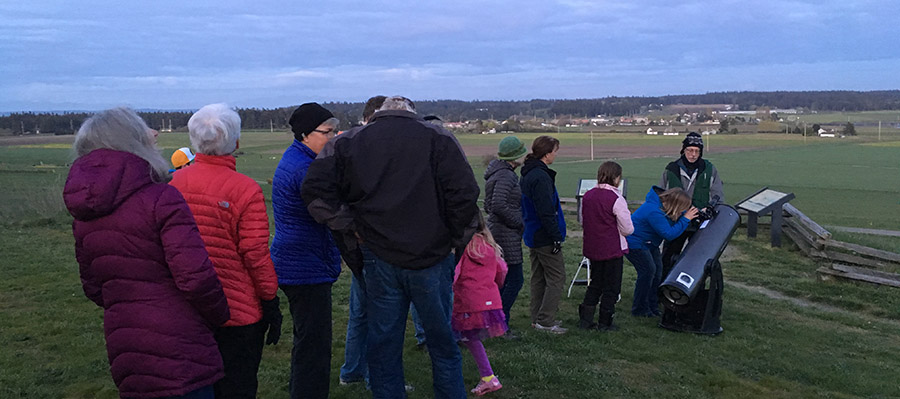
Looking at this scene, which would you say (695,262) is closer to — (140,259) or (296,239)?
(296,239)

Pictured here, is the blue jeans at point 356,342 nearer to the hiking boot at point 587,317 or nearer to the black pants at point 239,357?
the black pants at point 239,357

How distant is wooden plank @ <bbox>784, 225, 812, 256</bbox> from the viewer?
12.8 metres

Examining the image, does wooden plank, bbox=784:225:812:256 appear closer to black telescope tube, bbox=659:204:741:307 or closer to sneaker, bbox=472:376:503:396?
black telescope tube, bbox=659:204:741:307

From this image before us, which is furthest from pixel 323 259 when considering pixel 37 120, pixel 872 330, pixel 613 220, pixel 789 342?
pixel 37 120

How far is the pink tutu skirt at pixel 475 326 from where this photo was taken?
5.12 metres

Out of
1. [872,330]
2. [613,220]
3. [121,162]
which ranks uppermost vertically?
[121,162]

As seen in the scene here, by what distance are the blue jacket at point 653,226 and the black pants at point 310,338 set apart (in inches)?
155

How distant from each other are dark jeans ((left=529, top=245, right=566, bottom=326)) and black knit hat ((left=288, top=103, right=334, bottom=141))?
2915 millimetres

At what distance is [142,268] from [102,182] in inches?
15.7

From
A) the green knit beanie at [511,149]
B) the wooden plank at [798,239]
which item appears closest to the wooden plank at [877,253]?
the wooden plank at [798,239]

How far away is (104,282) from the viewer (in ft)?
10.2

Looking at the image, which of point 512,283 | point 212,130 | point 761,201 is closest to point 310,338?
point 212,130

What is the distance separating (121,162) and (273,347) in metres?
3.57

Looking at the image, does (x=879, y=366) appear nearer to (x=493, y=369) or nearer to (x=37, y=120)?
(x=493, y=369)
